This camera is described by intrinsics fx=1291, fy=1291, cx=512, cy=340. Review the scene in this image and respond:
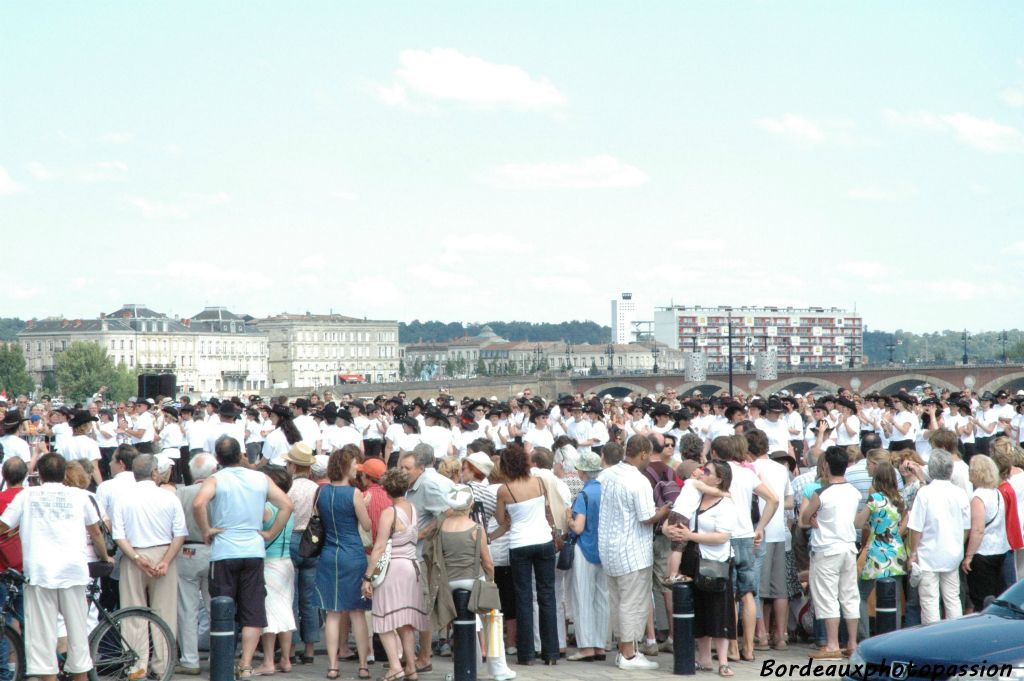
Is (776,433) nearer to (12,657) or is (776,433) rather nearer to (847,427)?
(847,427)

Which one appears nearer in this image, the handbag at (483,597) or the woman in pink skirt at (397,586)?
the handbag at (483,597)

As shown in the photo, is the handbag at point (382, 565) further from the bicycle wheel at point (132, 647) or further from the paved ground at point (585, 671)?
the bicycle wheel at point (132, 647)

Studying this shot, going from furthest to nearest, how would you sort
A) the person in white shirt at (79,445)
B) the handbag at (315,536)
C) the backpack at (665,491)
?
the person in white shirt at (79,445) → the backpack at (665,491) → the handbag at (315,536)

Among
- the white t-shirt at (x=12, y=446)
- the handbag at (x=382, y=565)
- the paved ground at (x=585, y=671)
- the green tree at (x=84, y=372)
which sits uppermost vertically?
the green tree at (x=84, y=372)

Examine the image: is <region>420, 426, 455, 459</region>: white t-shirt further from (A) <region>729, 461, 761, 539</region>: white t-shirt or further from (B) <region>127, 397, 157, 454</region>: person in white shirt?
(A) <region>729, 461, 761, 539</region>: white t-shirt

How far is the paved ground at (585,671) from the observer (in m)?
9.85

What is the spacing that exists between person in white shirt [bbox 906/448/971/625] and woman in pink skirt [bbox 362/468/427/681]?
392cm

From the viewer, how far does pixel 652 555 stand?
34.1ft

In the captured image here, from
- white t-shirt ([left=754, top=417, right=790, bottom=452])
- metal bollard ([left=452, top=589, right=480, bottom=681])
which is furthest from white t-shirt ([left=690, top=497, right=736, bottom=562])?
white t-shirt ([left=754, top=417, right=790, bottom=452])

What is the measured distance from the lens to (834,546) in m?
10.2

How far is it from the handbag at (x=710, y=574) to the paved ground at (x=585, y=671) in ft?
2.23

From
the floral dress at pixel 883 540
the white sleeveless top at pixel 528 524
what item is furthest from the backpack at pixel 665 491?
the floral dress at pixel 883 540

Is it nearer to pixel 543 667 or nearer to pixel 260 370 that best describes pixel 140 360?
pixel 260 370

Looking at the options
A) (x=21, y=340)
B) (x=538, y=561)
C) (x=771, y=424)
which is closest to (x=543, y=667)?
(x=538, y=561)
